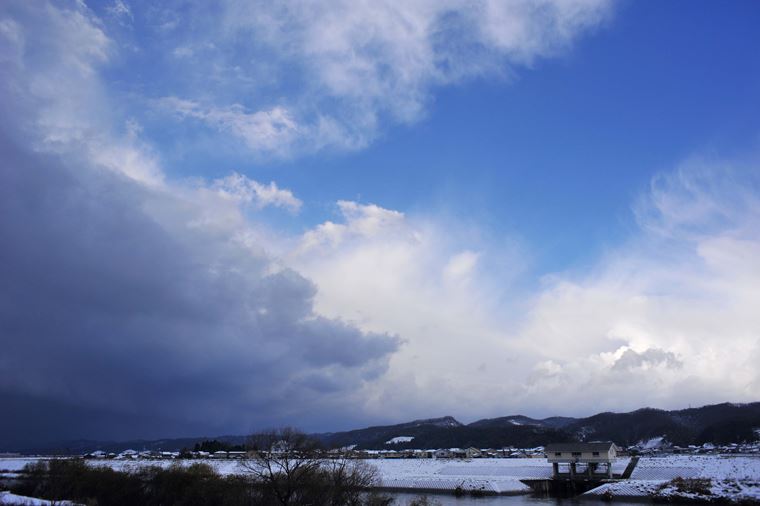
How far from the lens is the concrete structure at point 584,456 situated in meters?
85.4

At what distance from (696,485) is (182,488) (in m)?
58.6

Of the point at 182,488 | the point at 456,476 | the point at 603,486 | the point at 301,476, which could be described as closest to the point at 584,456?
the point at 603,486

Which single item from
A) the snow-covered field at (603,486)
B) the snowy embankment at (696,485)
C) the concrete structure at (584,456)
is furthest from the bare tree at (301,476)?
the concrete structure at (584,456)

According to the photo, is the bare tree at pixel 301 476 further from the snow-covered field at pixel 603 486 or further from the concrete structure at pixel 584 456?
the concrete structure at pixel 584 456

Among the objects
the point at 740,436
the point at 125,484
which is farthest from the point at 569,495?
the point at 740,436

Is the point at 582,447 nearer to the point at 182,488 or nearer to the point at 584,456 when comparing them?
the point at 584,456

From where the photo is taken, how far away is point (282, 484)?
148 ft

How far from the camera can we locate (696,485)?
2549 inches

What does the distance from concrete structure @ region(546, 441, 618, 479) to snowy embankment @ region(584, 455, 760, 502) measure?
518cm

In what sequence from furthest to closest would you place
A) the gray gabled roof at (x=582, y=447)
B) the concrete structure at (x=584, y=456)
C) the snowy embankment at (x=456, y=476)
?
the gray gabled roof at (x=582, y=447), the concrete structure at (x=584, y=456), the snowy embankment at (x=456, y=476)

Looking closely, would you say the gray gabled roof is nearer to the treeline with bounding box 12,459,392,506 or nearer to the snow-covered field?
the snow-covered field

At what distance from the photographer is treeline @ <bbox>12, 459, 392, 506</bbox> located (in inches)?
1774

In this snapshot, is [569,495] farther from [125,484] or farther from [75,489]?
[75,489]

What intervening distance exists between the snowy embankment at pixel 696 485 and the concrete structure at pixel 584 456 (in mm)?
5179
